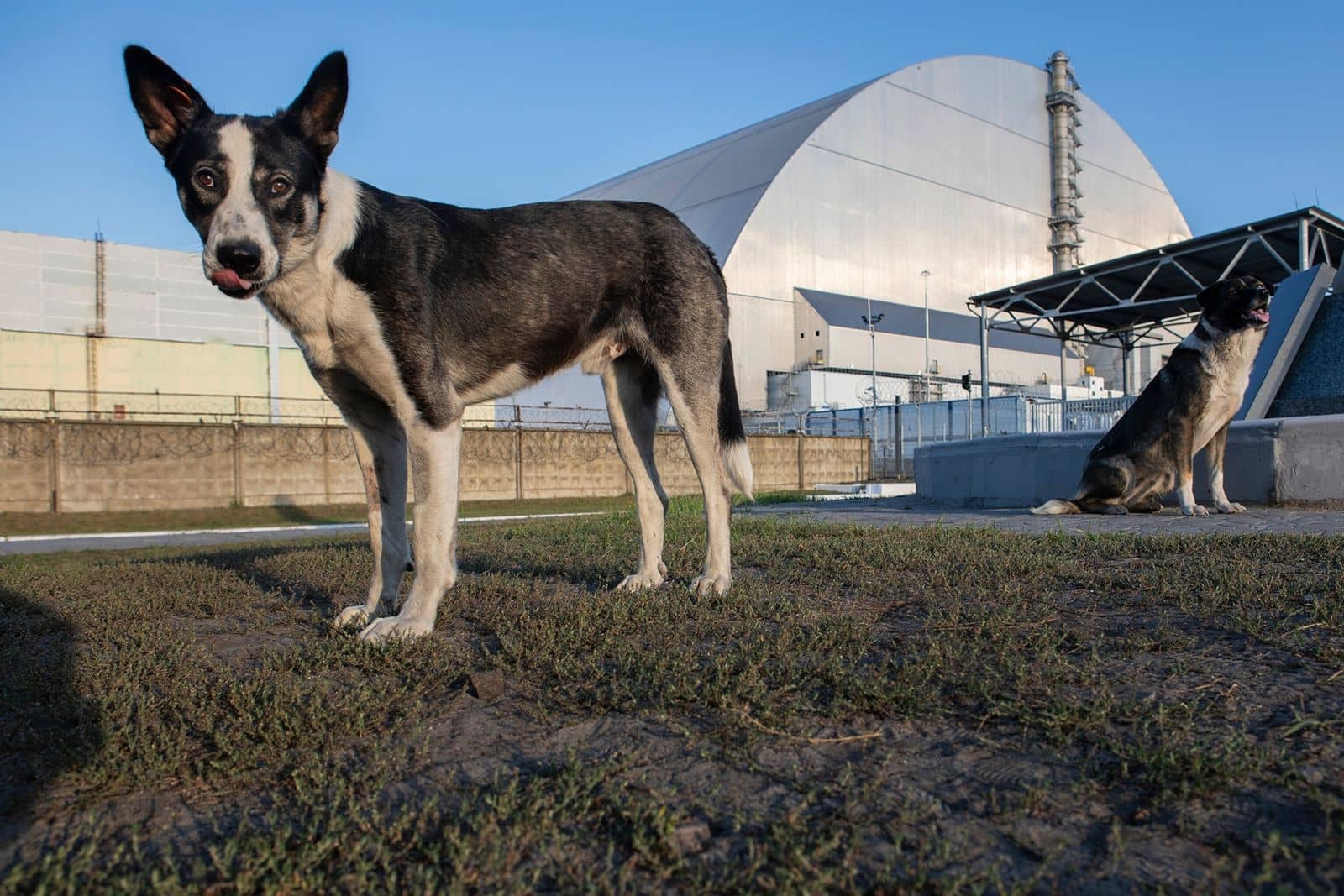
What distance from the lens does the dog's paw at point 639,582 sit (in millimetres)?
4272

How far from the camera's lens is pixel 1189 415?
8.49 meters

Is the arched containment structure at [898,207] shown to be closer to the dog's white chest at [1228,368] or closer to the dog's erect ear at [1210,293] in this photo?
the dog's erect ear at [1210,293]

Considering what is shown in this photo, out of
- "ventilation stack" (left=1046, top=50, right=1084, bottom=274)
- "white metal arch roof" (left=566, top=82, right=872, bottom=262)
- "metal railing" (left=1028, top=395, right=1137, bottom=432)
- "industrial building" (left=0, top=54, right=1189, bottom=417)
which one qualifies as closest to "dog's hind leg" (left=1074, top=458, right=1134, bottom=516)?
"metal railing" (left=1028, top=395, right=1137, bottom=432)

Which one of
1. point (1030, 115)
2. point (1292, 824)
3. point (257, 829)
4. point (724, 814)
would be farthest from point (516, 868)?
point (1030, 115)

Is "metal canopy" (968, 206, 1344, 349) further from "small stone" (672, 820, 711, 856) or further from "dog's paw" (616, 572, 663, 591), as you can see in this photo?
"small stone" (672, 820, 711, 856)

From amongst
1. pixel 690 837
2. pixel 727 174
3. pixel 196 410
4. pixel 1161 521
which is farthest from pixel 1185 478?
pixel 727 174

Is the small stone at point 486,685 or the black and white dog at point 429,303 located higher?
the black and white dog at point 429,303

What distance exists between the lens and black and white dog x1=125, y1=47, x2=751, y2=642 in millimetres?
3418

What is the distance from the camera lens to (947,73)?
196ft

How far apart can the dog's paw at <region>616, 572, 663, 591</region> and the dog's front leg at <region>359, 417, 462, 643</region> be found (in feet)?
3.09

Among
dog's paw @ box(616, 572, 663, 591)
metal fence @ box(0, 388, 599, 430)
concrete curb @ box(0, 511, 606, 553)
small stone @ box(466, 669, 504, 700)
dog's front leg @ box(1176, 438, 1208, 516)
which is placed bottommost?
concrete curb @ box(0, 511, 606, 553)

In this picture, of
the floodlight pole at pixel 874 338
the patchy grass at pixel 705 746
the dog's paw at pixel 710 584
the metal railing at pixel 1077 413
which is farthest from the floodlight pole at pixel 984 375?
the patchy grass at pixel 705 746

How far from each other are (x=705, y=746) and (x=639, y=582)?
7.72 feet

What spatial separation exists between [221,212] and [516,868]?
2.74m
